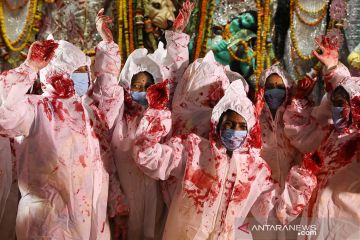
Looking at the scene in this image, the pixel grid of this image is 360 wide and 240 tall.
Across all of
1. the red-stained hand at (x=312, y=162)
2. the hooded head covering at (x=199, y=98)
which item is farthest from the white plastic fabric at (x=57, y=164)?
the red-stained hand at (x=312, y=162)

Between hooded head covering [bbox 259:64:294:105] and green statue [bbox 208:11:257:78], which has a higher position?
green statue [bbox 208:11:257:78]

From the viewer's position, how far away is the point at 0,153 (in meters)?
3.05

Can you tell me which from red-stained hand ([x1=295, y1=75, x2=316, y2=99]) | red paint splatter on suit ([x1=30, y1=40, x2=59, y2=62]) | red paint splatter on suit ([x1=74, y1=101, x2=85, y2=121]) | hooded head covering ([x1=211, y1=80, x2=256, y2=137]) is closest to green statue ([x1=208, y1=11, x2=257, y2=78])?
red-stained hand ([x1=295, y1=75, x2=316, y2=99])

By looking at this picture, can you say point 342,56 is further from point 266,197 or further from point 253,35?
point 266,197

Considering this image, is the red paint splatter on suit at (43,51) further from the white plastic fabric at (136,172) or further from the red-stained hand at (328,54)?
the red-stained hand at (328,54)

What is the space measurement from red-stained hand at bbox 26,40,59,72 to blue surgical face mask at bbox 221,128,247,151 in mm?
865

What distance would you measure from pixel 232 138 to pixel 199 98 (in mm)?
409

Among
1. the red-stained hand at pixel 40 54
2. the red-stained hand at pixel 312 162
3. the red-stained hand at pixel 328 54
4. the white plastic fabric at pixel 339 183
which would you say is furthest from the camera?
the red-stained hand at pixel 328 54

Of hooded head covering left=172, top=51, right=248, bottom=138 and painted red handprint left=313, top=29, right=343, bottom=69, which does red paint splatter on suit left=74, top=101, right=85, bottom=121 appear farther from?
painted red handprint left=313, top=29, right=343, bottom=69

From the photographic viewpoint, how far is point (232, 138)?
3.00 m

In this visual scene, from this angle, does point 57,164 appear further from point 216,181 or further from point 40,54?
point 216,181

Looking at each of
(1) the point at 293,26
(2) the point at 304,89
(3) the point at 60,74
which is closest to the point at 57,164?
(3) the point at 60,74

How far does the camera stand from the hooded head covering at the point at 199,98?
3330 mm

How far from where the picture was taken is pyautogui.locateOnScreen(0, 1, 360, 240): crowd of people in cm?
282
